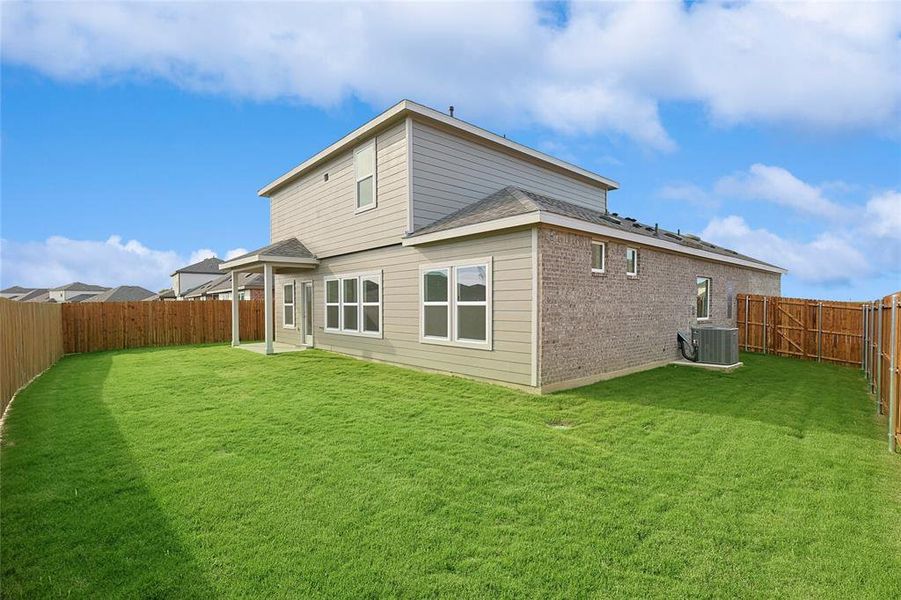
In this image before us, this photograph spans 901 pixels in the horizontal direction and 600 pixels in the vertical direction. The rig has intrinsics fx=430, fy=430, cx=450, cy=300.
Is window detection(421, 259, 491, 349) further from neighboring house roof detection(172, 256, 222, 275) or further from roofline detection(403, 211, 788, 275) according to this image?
neighboring house roof detection(172, 256, 222, 275)

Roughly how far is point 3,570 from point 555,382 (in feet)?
24.2

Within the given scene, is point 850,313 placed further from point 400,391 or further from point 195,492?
point 195,492

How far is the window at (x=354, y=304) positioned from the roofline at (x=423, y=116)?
3.83 metres

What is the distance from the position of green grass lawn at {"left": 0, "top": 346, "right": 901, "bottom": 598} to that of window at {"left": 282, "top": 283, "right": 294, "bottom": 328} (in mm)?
9034

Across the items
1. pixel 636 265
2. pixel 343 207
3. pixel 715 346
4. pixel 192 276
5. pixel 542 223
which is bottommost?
pixel 715 346

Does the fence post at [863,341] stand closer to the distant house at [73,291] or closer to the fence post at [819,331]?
the fence post at [819,331]

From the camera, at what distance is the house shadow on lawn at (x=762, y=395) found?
6.82 metres

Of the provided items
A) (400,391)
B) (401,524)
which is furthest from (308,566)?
(400,391)

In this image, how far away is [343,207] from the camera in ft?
43.0

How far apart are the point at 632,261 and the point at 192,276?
4250cm

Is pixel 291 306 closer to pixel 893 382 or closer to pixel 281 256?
pixel 281 256

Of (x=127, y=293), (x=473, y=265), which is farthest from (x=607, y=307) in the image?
(x=127, y=293)

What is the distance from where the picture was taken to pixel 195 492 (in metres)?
4.01

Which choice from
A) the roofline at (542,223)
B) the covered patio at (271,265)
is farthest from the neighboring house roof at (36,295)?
the roofline at (542,223)
